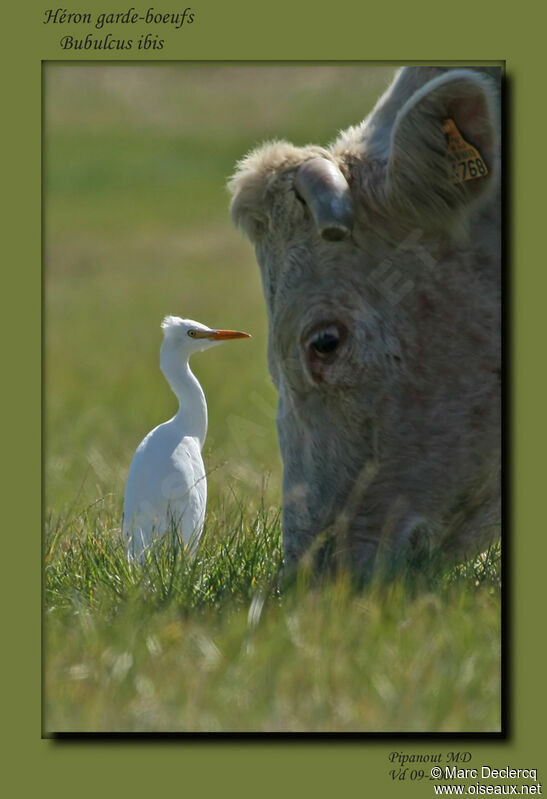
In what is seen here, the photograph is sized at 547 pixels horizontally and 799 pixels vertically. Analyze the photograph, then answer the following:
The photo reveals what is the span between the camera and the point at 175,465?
695cm

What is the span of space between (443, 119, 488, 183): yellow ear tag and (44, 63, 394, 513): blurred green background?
0.72 m

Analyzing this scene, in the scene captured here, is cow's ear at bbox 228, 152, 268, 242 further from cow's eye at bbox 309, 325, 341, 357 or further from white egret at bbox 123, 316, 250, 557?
white egret at bbox 123, 316, 250, 557

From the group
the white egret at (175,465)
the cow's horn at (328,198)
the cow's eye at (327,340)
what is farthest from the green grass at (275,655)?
the cow's horn at (328,198)

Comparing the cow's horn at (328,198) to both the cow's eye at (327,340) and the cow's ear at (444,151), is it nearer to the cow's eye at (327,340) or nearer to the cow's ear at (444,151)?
the cow's ear at (444,151)

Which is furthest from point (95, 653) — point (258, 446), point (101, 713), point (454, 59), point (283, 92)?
point (258, 446)

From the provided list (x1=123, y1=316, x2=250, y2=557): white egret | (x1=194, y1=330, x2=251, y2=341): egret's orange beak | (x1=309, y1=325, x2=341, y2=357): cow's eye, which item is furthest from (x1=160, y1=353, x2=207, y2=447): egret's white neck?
(x1=309, y1=325, x2=341, y2=357): cow's eye

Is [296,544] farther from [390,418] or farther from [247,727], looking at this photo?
[247,727]

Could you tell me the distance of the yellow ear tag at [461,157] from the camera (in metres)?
5.38

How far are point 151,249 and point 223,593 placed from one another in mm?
17870

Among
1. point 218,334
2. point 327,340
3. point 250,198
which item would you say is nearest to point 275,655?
point 327,340

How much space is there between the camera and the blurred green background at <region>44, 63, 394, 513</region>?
26.0 ft

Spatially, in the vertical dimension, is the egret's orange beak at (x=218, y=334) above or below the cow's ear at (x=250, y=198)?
below

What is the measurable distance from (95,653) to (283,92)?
174 inches

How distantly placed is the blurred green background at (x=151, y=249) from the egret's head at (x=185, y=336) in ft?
2.01
